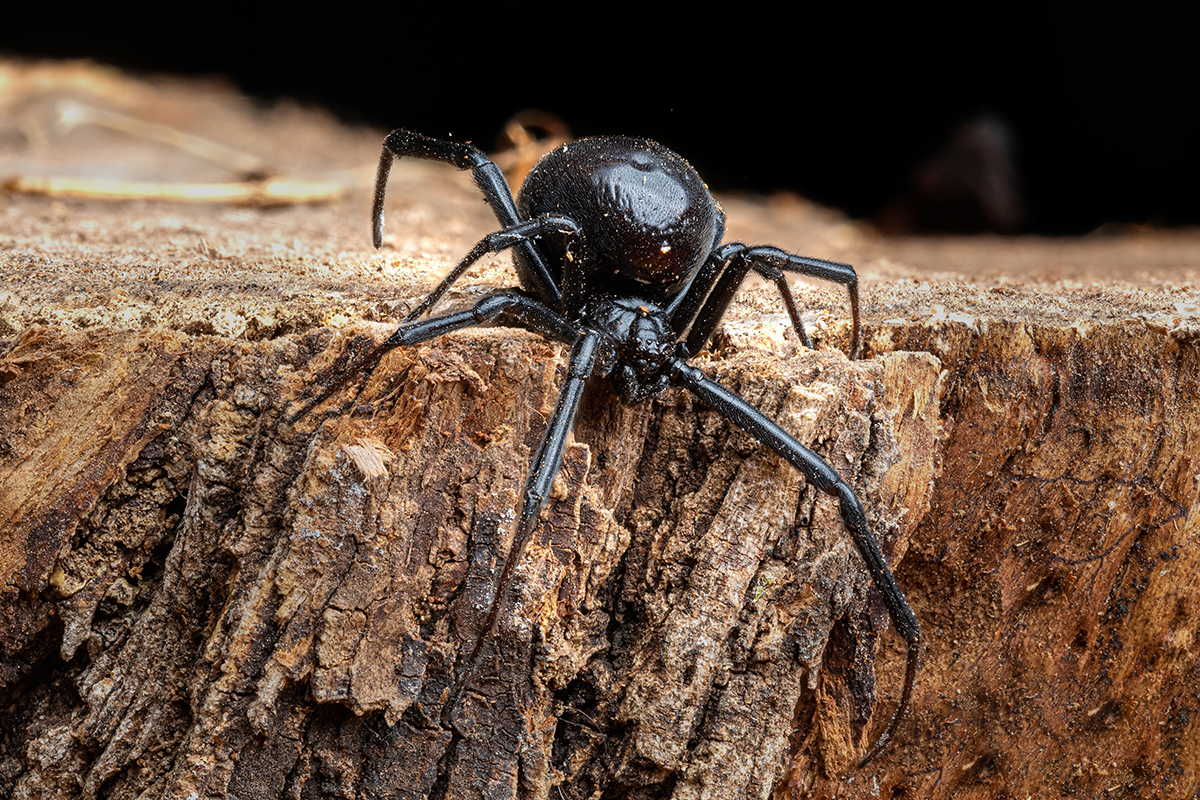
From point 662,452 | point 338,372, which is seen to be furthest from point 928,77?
point 338,372

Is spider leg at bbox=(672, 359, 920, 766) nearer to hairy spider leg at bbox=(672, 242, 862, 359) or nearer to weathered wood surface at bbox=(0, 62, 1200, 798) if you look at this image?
weathered wood surface at bbox=(0, 62, 1200, 798)

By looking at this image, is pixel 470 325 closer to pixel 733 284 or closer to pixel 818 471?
pixel 733 284

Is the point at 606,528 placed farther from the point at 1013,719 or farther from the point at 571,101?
the point at 571,101

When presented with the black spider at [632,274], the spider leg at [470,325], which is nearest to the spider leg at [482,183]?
the black spider at [632,274]

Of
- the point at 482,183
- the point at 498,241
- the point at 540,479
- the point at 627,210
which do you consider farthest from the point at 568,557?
the point at 482,183

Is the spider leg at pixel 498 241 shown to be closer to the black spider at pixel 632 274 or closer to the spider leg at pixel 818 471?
the black spider at pixel 632 274

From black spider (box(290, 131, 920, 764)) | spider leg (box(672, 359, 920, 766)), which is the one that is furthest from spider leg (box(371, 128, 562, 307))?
spider leg (box(672, 359, 920, 766))
